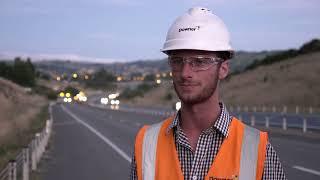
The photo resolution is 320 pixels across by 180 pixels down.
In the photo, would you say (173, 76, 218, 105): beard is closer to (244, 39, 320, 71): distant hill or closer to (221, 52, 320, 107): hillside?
(221, 52, 320, 107): hillside

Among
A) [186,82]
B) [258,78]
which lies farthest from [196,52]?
[258,78]

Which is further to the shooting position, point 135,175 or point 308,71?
point 308,71

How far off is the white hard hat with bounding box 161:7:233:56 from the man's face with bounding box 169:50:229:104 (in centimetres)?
7

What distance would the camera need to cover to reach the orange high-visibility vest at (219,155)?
2.99m

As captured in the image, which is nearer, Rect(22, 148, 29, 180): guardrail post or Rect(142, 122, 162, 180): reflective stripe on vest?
Rect(142, 122, 162, 180): reflective stripe on vest

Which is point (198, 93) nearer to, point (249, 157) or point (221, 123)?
point (221, 123)

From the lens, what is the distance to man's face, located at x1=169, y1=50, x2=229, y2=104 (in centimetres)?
315

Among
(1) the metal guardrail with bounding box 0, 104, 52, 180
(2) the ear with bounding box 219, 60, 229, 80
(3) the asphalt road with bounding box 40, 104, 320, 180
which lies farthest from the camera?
(3) the asphalt road with bounding box 40, 104, 320, 180

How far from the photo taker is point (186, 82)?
10.3 feet

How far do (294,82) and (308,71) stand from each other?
12.4ft

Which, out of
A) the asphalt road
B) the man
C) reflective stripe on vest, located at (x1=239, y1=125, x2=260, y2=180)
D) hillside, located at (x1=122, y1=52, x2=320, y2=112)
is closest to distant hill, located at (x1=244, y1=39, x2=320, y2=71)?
hillside, located at (x1=122, y1=52, x2=320, y2=112)

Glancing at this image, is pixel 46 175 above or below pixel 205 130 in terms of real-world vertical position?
below

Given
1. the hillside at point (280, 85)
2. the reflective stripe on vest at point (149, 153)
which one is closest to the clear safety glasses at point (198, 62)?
the reflective stripe on vest at point (149, 153)

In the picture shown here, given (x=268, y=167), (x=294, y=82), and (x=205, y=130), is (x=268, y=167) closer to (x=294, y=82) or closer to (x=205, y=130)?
(x=205, y=130)
